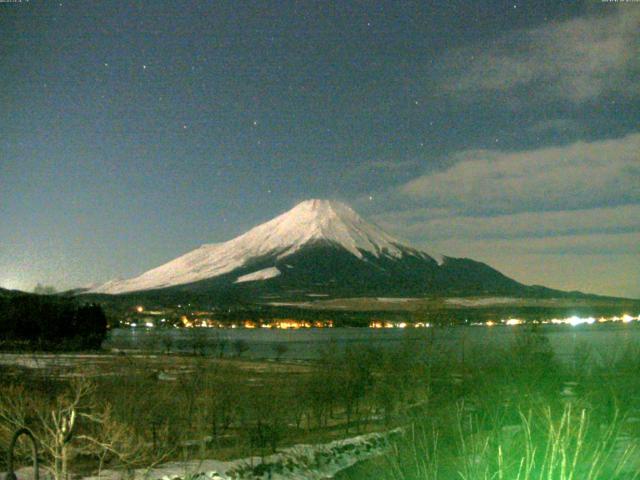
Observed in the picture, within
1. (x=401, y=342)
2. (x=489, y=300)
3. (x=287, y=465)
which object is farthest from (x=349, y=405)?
(x=489, y=300)

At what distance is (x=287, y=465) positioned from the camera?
74.5 ft

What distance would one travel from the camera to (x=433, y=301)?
125 feet

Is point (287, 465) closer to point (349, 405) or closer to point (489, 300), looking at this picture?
point (349, 405)

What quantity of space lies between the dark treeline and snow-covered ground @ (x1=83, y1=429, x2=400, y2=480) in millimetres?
49948

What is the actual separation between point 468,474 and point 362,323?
17372 centimetres

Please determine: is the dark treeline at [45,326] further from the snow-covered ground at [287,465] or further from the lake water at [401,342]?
the snow-covered ground at [287,465]

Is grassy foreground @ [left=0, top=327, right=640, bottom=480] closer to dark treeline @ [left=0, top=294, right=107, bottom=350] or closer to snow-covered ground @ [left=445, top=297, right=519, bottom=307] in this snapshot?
dark treeline @ [left=0, top=294, right=107, bottom=350]

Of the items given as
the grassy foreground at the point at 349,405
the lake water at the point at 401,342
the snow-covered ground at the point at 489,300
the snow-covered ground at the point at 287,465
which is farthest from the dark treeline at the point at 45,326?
the snow-covered ground at the point at 489,300

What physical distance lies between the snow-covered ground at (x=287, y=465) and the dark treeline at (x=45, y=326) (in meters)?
49.9

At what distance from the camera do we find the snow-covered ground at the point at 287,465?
64.7 feet

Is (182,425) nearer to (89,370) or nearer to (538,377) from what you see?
(538,377)

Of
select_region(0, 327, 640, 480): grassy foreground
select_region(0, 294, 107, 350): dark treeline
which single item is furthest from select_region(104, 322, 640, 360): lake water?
select_region(0, 294, 107, 350): dark treeline

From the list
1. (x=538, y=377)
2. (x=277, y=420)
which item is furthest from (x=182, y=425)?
(x=538, y=377)

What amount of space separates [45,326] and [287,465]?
6001cm
